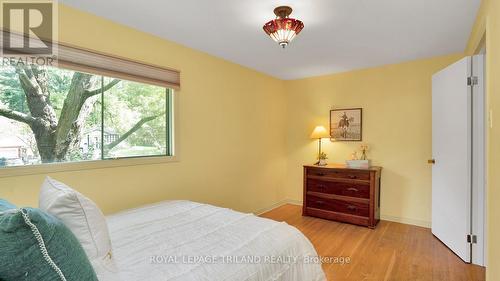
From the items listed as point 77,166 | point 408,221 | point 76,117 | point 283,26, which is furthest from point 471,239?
point 76,117

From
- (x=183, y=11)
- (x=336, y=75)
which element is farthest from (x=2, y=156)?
(x=336, y=75)

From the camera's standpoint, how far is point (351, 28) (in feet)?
8.07

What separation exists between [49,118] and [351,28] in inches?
110

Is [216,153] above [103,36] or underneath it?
underneath

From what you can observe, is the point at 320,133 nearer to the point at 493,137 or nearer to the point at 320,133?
the point at 320,133

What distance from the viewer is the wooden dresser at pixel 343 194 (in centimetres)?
337

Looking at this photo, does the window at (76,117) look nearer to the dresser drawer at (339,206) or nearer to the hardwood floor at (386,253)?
the hardwood floor at (386,253)

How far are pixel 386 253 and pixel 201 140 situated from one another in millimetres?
2386

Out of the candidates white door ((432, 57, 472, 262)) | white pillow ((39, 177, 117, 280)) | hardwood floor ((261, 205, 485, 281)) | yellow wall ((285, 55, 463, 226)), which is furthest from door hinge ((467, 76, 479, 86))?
white pillow ((39, 177, 117, 280))

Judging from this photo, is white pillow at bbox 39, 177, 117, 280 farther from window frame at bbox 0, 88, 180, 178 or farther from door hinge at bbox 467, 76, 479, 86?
door hinge at bbox 467, 76, 479, 86

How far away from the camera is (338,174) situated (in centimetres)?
362

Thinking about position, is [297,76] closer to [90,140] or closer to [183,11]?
[183,11]

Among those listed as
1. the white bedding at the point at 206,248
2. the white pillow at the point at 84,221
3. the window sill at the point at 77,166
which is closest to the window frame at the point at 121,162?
the window sill at the point at 77,166

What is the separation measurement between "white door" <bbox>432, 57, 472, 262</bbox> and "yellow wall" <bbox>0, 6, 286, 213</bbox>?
2295mm
